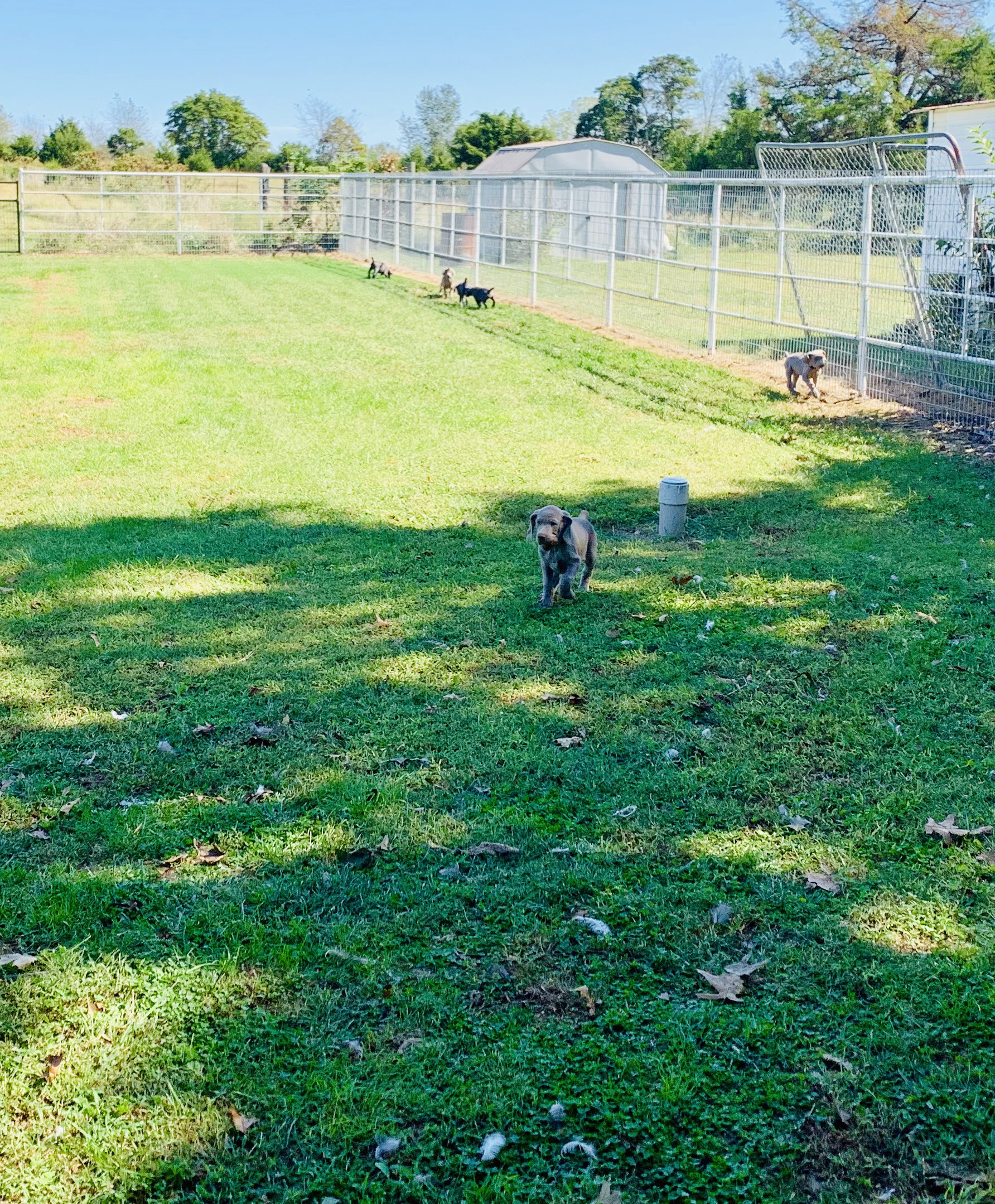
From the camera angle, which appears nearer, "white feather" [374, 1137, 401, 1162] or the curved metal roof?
"white feather" [374, 1137, 401, 1162]

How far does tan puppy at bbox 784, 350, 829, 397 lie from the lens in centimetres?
1192

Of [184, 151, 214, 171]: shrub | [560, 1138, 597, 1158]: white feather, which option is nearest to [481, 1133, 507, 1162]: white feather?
[560, 1138, 597, 1158]: white feather

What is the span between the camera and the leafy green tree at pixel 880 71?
4003cm

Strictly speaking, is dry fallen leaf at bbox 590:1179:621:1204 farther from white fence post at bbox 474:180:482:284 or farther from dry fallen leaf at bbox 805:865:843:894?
white fence post at bbox 474:180:482:284

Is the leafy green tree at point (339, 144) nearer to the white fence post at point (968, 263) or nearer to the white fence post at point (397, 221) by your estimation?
the white fence post at point (397, 221)

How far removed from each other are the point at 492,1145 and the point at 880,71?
1750 inches

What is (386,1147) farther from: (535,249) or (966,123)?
(966,123)

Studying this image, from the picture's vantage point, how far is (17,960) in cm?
341

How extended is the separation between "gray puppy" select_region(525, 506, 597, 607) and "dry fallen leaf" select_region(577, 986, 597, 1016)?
301cm

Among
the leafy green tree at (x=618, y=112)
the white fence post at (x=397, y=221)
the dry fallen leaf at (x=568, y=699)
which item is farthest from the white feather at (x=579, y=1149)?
the leafy green tree at (x=618, y=112)

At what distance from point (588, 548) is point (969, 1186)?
4144 millimetres

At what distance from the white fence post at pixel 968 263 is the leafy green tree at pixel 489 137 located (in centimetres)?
4541

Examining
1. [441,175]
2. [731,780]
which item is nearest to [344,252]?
[441,175]

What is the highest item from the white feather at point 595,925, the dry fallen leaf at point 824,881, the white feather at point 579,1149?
the dry fallen leaf at point 824,881
